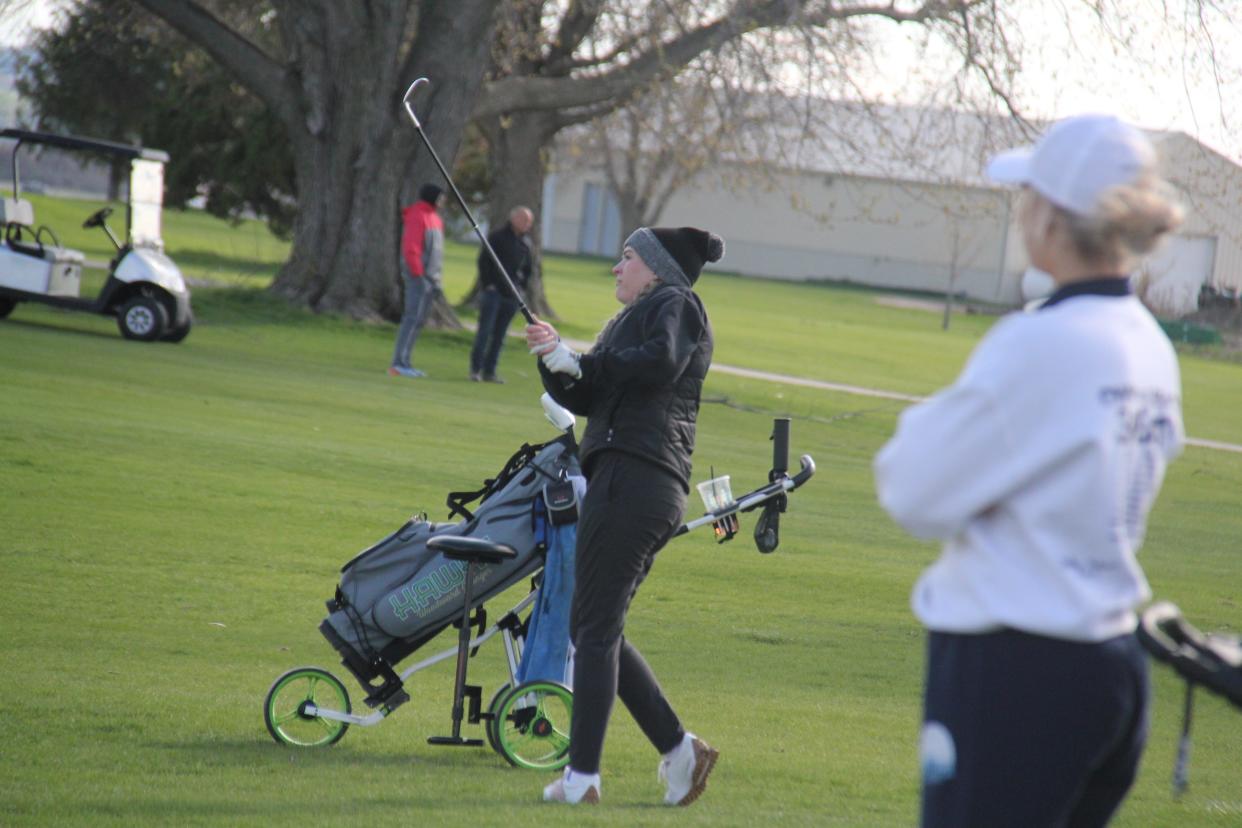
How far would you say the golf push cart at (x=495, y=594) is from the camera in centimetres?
583

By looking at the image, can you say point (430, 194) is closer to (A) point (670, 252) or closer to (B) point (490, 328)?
(B) point (490, 328)

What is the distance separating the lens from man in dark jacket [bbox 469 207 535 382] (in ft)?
65.0

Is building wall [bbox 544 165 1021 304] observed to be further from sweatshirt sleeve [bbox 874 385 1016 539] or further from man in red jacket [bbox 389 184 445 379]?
sweatshirt sleeve [bbox 874 385 1016 539]

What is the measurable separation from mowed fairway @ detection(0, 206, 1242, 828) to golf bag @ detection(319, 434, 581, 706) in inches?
16.7

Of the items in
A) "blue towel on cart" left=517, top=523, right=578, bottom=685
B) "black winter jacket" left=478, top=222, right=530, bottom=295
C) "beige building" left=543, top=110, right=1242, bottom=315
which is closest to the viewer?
"blue towel on cart" left=517, top=523, right=578, bottom=685

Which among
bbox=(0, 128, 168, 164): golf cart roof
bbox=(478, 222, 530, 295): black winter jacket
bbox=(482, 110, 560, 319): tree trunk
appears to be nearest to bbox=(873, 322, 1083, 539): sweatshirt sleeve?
bbox=(478, 222, 530, 295): black winter jacket

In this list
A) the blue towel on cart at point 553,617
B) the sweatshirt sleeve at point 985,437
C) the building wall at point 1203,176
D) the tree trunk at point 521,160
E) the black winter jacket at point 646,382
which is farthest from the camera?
the tree trunk at point 521,160

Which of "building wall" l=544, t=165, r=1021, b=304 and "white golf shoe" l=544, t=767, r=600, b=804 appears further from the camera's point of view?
"building wall" l=544, t=165, r=1021, b=304

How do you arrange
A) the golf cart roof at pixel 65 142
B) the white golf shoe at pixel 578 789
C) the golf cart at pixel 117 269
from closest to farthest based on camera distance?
the white golf shoe at pixel 578 789 → the golf cart at pixel 117 269 → the golf cart roof at pixel 65 142

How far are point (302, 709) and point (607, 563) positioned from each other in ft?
5.38

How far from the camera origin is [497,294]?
1962cm

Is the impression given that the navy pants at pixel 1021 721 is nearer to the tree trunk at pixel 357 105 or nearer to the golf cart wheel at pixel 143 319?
the golf cart wheel at pixel 143 319

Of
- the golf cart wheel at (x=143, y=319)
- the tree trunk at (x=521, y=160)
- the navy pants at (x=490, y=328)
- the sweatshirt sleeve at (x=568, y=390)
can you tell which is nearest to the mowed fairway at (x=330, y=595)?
the golf cart wheel at (x=143, y=319)

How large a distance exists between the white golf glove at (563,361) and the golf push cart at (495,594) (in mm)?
482
